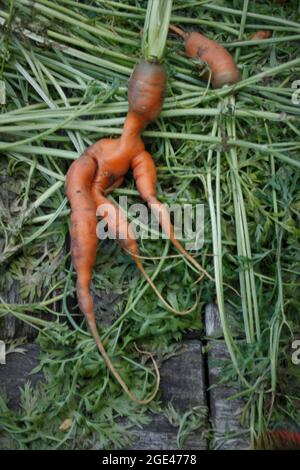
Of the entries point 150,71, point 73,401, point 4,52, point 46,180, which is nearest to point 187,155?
point 150,71

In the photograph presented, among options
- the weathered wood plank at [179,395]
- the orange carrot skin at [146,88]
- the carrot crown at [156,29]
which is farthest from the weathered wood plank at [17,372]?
the carrot crown at [156,29]

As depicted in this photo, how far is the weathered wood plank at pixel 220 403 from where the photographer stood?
1.22 m

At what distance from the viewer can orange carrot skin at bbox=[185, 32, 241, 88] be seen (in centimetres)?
146

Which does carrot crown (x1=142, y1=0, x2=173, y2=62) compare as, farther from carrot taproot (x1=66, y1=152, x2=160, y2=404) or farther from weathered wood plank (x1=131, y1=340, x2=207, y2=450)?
weathered wood plank (x1=131, y1=340, x2=207, y2=450)

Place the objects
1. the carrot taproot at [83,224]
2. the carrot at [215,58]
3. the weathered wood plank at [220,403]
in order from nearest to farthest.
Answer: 1. the weathered wood plank at [220,403]
2. the carrot taproot at [83,224]
3. the carrot at [215,58]

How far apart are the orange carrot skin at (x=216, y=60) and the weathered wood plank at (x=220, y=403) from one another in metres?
0.52

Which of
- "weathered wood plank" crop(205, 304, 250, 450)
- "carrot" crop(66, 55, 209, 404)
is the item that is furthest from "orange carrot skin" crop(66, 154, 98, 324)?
"weathered wood plank" crop(205, 304, 250, 450)

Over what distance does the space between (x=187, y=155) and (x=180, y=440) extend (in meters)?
0.61

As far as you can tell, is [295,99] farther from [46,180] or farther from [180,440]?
[180,440]

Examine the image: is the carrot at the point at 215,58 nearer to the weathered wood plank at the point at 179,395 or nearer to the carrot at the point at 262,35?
the carrot at the point at 262,35

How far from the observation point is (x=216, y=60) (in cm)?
147

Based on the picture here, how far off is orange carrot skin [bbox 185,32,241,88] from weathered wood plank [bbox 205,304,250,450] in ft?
1.69

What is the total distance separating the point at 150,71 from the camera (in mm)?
1365

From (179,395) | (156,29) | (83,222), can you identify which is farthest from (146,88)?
(179,395)
